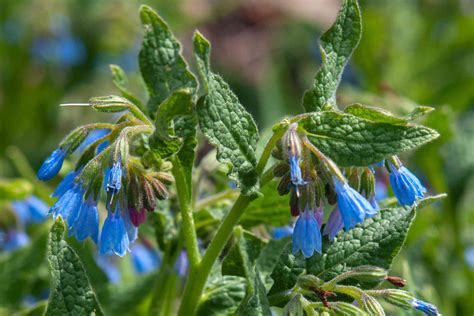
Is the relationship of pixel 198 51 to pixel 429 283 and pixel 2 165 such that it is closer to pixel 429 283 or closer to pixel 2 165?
pixel 429 283

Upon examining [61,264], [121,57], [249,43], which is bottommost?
[61,264]

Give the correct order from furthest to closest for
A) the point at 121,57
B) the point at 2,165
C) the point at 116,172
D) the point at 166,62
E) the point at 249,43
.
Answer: the point at 249,43 < the point at 121,57 < the point at 2,165 < the point at 166,62 < the point at 116,172

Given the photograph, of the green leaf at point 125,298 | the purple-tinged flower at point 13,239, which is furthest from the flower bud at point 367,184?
the purple-tinged flower at point 13,239

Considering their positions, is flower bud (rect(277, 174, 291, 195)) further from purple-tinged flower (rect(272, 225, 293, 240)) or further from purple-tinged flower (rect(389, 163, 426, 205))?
purple-tinged flower (rect(272, 225, 293, 240))

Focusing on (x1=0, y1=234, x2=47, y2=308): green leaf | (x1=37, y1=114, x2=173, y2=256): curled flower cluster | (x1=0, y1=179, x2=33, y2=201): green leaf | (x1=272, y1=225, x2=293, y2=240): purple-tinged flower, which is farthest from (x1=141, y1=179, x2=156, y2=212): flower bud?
(x1=0, y1=179, x2=33, y2=201): green leaf

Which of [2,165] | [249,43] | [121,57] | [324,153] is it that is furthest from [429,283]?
[249,43]
